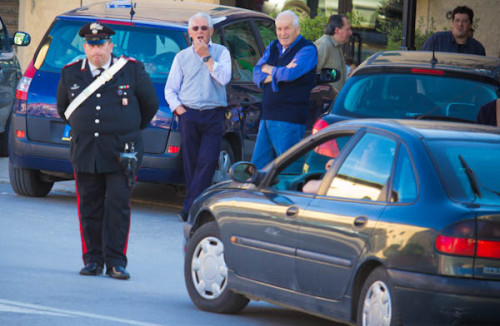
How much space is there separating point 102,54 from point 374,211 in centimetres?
331

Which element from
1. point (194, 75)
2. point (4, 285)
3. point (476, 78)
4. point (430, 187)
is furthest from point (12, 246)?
point (430, 187)

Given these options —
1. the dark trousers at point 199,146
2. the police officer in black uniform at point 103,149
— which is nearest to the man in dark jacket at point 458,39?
the dark trousers at point 199,146

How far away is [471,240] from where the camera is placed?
593 centimetres

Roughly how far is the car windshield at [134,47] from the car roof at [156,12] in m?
0.11

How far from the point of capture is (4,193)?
13.2m

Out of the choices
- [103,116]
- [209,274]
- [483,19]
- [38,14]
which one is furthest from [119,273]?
[38,14]

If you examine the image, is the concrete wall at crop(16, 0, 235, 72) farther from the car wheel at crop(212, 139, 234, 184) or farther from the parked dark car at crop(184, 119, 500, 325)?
the parked dark car at crop(184, 119, 500, 325)

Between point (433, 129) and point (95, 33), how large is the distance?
10.1ft

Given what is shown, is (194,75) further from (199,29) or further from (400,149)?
(400,149)

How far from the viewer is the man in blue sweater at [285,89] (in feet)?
37.3

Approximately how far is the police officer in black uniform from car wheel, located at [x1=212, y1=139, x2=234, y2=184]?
323cm

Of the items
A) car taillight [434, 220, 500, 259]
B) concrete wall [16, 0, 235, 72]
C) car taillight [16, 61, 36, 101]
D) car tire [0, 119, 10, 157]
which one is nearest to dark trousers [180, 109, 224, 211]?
car taillight [16, 61, 36, 101]

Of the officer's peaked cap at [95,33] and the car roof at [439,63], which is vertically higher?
the officer's peaked cap at [95,33]

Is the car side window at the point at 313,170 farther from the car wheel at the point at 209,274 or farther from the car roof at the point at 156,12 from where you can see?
the car roof at the point at 156,12
